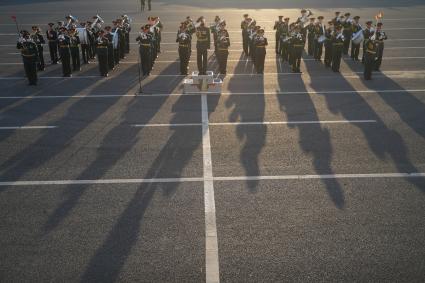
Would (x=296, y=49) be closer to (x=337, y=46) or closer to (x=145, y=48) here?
(x=337, y=46)

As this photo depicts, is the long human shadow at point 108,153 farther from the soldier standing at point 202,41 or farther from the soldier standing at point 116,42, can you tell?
the soldier standing at point 116,42

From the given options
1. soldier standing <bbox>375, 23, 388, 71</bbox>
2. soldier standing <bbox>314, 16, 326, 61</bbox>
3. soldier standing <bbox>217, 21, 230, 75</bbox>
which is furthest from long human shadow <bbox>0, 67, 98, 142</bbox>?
soldier standing <bbox>375, 23, 388, 71</bbox>

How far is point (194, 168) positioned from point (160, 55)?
12.1m

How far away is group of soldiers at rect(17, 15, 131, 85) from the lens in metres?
15.0

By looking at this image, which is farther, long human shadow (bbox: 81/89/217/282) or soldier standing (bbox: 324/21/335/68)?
soldier standing (bbox: 324/21/335/68)

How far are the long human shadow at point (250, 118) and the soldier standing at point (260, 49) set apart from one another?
55 centimetres

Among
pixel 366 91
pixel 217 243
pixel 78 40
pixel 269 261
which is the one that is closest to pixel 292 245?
pixel 269 261

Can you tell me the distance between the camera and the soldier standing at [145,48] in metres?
16.1

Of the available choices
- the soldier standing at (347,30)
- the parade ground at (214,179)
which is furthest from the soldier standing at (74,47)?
the soldier standing at (347,30)

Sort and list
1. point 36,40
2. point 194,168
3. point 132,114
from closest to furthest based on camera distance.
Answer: point 194,168, point 132,114, point 36,40

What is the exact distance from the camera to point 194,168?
914 centimetres

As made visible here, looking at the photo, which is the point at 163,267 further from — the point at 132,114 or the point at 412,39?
the point at 412,39

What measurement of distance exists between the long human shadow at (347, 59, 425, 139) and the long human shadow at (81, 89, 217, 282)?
5.85m

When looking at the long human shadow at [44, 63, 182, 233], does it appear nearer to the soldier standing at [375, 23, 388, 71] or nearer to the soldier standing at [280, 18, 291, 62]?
the soldier standing at [280, 18, 291, 62]
